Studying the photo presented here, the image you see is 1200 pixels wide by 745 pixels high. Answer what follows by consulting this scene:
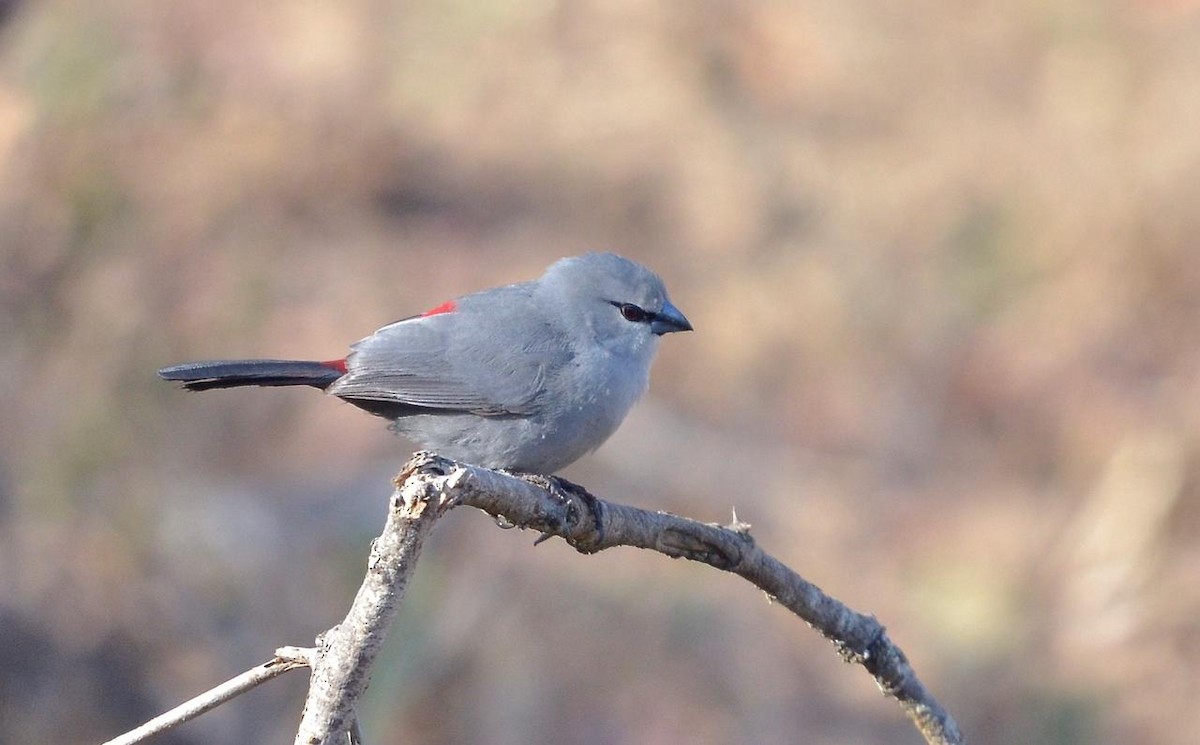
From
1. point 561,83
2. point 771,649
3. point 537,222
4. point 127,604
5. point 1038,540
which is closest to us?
point 127,604

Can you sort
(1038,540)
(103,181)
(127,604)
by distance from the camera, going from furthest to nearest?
(1038,540)
(103,181)
(127,604)

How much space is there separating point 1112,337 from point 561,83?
4.41m

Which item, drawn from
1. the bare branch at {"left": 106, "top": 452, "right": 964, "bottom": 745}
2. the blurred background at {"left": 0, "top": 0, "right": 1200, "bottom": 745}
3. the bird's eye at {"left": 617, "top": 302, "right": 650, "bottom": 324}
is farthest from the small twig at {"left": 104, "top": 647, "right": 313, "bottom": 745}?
the blurred background at {"left": 0, "top": 0, "right": 1200, "bottom": 745}

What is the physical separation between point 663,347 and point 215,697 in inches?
275

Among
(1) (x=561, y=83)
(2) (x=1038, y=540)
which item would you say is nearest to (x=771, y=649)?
(2) (x=1038, y=540)

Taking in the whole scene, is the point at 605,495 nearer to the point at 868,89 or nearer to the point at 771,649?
the point at 771,649

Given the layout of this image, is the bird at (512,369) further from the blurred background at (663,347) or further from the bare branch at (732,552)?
the blurred background at (663,347)

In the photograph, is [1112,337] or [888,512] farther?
[1112,337]

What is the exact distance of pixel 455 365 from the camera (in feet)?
13.3

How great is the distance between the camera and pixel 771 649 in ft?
24.3

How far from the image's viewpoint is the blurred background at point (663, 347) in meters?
5.84

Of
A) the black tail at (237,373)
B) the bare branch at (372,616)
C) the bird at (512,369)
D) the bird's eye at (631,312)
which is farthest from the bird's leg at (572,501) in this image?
the bird's eye at (631,312)

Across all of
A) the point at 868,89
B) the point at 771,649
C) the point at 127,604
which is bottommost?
the point at 127,604

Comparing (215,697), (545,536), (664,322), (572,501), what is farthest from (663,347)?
(215,697)
